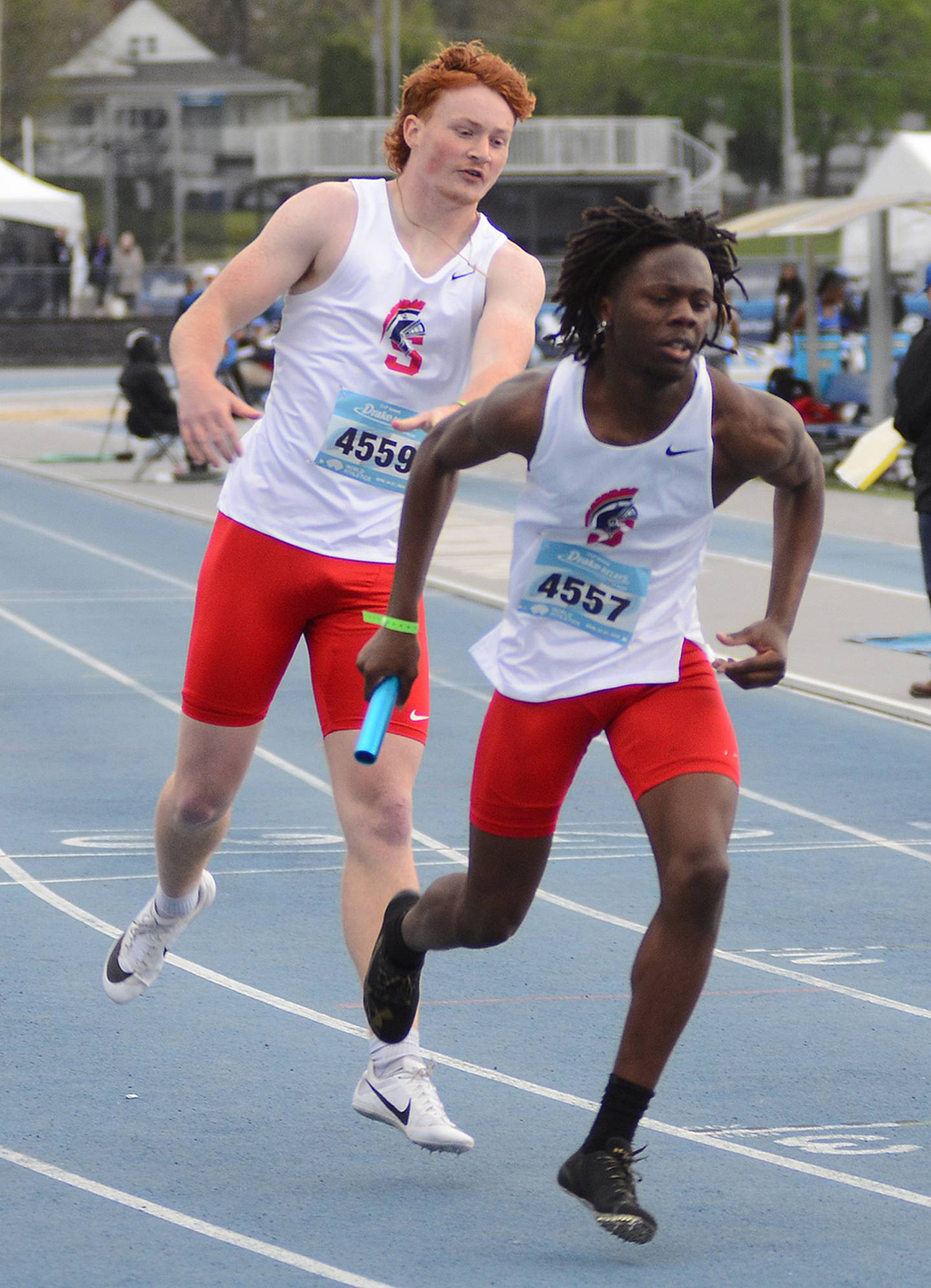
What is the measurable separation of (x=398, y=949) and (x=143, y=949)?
38.8 inches

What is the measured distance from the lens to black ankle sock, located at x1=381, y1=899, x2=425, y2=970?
4492 millimetres

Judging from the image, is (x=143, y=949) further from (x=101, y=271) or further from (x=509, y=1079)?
(x=101, y=271)

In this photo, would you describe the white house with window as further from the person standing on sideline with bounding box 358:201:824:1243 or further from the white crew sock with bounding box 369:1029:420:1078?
the person standing on sideline with bounding box 358:201:824:1243

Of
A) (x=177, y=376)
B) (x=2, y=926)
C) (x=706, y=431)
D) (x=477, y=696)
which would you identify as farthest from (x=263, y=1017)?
(x=477, y=696)

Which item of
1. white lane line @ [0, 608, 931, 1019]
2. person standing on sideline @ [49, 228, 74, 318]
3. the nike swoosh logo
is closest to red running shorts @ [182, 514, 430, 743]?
the nike swoosh logo

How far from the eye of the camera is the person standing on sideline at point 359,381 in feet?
15.2

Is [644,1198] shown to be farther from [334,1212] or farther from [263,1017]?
[263,1017]

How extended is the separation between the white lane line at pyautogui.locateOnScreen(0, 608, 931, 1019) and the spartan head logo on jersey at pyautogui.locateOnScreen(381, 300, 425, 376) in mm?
2157

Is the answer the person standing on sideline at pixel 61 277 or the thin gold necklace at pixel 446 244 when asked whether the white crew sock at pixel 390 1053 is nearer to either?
the thin gold necklace at pixel 446 244

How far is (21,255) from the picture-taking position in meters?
46.1

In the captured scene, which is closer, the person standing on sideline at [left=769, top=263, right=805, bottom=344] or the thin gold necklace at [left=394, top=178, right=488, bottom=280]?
the thin gold necklace at [left=394, top=178, right=488, bottom=280]

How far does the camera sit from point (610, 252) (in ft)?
13.4

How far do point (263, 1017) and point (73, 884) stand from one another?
1.67 m

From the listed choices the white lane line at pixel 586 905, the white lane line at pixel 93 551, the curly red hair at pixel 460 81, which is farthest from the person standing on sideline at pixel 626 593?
the white lane line at pixel 93 551
